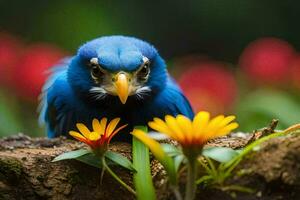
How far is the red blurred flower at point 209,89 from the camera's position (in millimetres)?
5227

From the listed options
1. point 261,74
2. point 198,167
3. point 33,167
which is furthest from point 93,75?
point 261,74

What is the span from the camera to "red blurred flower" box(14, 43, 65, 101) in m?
5.28

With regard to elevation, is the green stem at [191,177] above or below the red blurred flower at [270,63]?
below

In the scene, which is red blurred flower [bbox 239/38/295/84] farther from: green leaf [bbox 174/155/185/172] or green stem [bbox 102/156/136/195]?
green leaf [bbox 174/155/185/172]

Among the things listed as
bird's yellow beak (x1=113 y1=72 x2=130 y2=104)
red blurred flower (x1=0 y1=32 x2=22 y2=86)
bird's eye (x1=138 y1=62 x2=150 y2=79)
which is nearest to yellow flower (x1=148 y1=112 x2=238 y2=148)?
bird's yellow beak (x1=113 y1=72 x2=130 y2=104)

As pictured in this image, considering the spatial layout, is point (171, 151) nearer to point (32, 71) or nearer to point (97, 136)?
point (97, 136)

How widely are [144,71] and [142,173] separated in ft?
4.29

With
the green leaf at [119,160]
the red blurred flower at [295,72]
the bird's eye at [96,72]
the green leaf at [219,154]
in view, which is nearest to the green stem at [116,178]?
the green leaf at [119,160]

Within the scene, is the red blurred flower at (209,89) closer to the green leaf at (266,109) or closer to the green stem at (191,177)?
the green leaf at (266,109)

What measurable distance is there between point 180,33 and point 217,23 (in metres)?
0.87

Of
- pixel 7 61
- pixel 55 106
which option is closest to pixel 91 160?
pixel 55 106

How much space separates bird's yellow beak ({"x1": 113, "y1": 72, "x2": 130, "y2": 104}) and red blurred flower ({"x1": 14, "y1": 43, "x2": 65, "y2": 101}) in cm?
182


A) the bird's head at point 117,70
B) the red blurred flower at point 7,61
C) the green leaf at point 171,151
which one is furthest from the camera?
the red blurred flower at point 7,61

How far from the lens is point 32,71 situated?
5.29 meters
